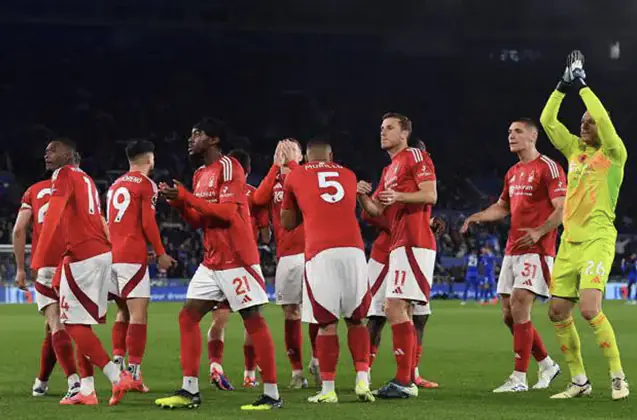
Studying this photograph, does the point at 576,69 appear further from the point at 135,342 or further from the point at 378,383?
the point at 135,342

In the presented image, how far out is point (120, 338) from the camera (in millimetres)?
10484

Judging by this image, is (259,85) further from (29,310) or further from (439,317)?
(439,317)

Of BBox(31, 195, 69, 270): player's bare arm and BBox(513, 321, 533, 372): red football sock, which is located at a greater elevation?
BBox(31, 195, 69, 270): player's bare arm

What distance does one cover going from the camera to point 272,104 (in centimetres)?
4512

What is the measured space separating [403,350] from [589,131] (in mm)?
2414

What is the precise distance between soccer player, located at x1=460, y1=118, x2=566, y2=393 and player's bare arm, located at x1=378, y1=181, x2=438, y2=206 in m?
1.00

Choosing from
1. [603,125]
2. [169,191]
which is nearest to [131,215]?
[169,191]

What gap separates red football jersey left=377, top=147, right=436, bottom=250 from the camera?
9.45 metres

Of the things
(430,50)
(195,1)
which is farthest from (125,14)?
(430,50)

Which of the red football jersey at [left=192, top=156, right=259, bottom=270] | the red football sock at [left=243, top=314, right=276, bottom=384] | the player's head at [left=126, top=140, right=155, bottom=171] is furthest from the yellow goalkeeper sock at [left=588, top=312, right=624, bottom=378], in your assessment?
the player's head at [left=126, top=140, right=155, bottom=171]

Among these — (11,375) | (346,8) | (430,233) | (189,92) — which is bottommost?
(11,375)

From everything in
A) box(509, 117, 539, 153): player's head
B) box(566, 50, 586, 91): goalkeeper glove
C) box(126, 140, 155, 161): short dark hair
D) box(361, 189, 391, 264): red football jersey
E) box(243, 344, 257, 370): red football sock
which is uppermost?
box(566, 50, 586, 91): goalkeeper glove

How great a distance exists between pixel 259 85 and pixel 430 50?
7300 mm

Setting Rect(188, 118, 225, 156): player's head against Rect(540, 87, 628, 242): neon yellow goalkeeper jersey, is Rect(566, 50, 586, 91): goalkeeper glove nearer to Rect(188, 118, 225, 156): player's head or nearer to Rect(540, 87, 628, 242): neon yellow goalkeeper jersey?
Rect(540, 87, 628, 242): neon yellow goalkeeper jersey
